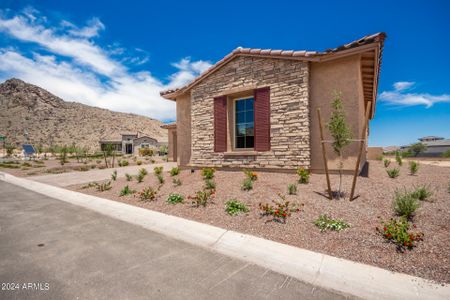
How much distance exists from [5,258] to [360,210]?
6.76 metres

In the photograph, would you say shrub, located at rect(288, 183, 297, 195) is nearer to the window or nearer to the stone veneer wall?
the stone veneer wall

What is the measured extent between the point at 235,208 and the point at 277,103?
4.57 meters

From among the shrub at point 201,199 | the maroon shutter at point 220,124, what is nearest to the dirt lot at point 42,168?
the maroon shutter at point 220,124

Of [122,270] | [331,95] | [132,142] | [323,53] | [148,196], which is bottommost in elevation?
[122,270]

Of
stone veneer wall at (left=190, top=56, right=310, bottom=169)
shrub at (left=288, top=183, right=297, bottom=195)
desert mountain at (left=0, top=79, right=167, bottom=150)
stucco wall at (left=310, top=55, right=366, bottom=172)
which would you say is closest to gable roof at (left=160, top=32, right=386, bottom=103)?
stone veneer wall at (left=190, top=56, right=310, bottom=169)

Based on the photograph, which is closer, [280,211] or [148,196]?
[280,211]

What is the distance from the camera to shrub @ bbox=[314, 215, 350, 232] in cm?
405

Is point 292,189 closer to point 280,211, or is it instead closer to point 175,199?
point 280,211

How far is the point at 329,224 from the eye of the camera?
4133 millimetres

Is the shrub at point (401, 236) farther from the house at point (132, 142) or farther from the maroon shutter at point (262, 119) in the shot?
the house at point (132, 142)

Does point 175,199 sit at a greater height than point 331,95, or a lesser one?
lesser

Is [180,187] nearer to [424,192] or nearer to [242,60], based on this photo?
[242,60]

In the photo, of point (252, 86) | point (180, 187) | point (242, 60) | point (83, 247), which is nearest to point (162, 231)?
point (83, 247)

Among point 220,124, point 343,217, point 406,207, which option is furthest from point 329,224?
point 220,124
